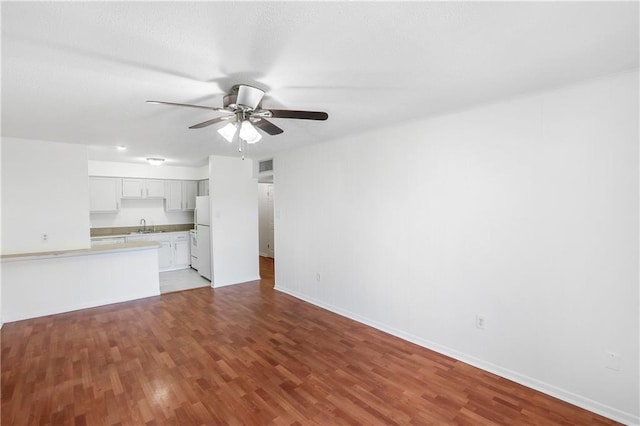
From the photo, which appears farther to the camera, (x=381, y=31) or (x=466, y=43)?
(x=466, y=43)

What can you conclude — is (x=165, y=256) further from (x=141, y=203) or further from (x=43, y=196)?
(x=43, y=196)

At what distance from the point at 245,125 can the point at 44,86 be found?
58.5 inches

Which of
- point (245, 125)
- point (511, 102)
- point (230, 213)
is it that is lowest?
point (230, 213)

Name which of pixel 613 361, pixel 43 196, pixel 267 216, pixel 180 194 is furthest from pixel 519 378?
pixel 180 194

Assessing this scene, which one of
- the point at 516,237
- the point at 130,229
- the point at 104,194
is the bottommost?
the point at 130,229

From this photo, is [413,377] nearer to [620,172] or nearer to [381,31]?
[620,172]

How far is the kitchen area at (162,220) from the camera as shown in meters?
5.91

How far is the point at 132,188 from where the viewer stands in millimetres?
6410

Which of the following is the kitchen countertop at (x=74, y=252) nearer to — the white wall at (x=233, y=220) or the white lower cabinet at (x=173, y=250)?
the white wall at (x=233, y=220)

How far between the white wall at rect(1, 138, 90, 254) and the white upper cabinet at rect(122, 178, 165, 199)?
2.03m

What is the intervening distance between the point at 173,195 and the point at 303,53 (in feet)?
20.6

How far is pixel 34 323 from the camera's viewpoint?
3801mm

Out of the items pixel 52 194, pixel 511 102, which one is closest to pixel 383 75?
pixel 511 102

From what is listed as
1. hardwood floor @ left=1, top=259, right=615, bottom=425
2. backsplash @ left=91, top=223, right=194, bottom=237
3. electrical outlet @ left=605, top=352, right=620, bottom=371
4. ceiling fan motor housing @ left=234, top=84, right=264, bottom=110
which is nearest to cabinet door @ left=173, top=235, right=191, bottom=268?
backsplash @ left=91, top=223, right=194, bottom=237
